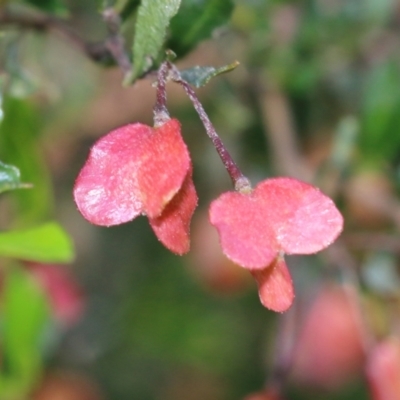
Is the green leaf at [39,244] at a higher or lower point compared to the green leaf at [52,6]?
lower

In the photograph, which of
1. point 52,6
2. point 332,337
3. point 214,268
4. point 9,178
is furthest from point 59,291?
point 9,178

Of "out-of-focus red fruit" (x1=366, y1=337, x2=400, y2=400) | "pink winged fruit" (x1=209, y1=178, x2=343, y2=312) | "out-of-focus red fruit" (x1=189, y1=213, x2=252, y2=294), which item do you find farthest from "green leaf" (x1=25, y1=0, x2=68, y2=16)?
"out-of-focus red fruit" (x1=189, y1=213, x2=252, y2=294)

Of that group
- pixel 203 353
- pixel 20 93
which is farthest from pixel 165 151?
pixel 203 353

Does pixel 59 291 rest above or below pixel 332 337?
above

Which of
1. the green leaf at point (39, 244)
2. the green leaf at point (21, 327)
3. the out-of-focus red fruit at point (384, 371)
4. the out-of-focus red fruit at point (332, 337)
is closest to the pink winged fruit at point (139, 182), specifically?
the green leaf at point (39, 244)

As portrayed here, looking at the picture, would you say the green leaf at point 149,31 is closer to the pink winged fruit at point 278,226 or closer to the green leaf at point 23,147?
the pink winged fruit at point 278,226

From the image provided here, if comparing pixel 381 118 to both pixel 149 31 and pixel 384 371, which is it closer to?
pixel 384 371
